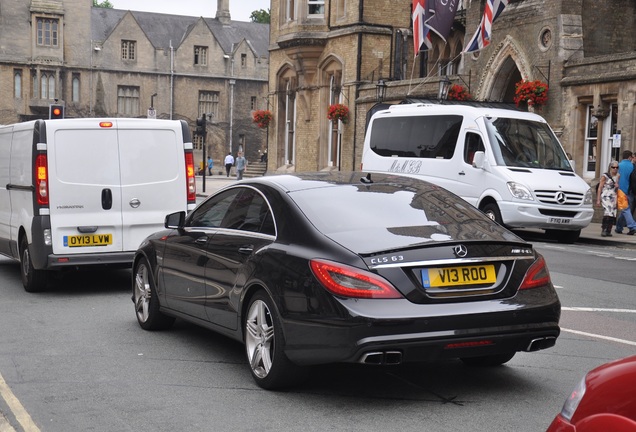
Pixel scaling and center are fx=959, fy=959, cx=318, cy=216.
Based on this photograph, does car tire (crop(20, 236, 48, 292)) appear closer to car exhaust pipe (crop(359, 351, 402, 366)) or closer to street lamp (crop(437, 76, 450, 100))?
car exhaust pipe (crop(359, 351, 402, 366))

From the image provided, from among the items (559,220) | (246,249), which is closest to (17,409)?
(246,249)

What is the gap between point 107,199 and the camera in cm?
1118

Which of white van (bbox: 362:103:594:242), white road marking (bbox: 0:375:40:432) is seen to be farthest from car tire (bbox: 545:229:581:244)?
white road marking (bbox: 0:375:40:432)

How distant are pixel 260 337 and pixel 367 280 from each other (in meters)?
1.04

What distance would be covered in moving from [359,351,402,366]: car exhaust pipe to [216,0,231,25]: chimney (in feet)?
265

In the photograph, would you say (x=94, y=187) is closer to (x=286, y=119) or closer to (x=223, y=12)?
(x=286, y=119)

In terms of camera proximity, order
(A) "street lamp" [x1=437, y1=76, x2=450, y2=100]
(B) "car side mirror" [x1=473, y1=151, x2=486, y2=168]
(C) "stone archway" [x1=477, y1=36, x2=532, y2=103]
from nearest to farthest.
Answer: (B) "car side mirror" [x1=473, y1=151, x2=486, y2=168], (C) "stone archway" [x1=477, y1=36, x2=532, y2=103], (A) "street lamp" [x1=437, y1=76, x2=450, y2=100]

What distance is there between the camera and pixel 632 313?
9.94 m

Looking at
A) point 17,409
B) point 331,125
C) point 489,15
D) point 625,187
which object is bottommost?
point 17,409

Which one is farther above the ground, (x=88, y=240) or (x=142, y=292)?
(x=88, y=240)

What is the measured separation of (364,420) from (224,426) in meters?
0.81

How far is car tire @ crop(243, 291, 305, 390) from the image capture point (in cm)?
610

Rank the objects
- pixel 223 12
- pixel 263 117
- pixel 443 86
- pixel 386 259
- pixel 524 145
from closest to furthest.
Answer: pixel 386 259 → pixel 524 145 → pixel 443 86 → pixel 263 117 → pixel 223 12

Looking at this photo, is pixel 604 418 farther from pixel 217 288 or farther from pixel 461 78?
pixel 461 78
